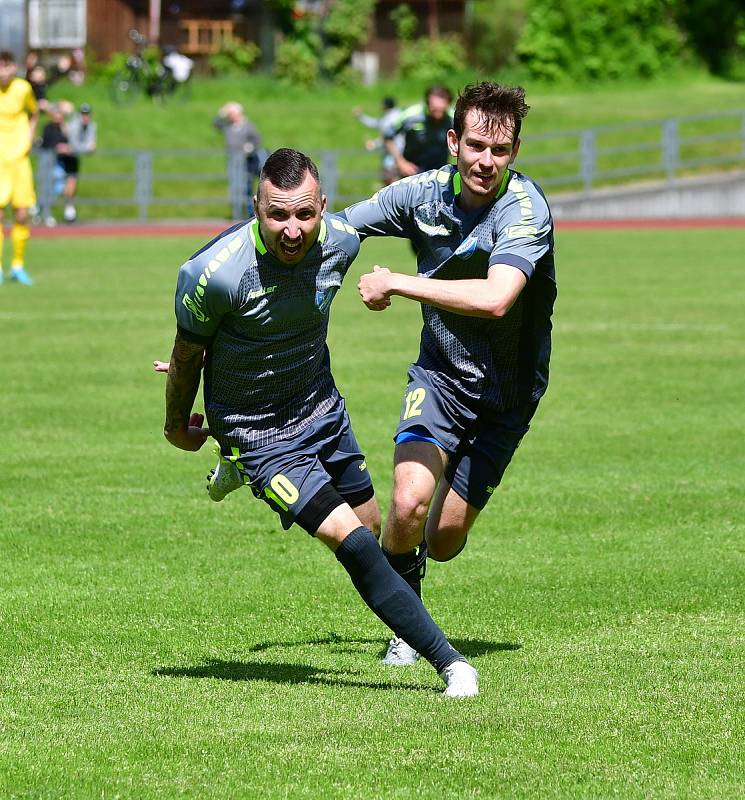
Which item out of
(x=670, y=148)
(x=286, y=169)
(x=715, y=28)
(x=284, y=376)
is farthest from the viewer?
(x=715, y=28)

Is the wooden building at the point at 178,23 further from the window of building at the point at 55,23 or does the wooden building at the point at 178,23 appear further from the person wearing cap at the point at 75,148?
the person wearing cap at the point at 75,148

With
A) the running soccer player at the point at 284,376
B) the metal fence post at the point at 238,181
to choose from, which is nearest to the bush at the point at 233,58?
the metal fence post at the point at 238,181

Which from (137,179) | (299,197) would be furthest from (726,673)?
(137,179)

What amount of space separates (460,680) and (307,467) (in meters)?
0.96

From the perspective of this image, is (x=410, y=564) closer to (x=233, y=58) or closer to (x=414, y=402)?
(x=414, y=402)

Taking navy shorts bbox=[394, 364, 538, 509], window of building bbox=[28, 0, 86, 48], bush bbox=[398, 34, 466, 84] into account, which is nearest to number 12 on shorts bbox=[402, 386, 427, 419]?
navy shorts bbox=[394, 364, 538, 509]

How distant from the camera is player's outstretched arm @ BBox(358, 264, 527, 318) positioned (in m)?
5.19

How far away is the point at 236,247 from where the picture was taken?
216 inches

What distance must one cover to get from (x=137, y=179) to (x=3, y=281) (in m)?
13.5

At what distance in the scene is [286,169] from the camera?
5.36m

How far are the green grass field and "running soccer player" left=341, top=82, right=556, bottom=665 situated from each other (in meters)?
0.56

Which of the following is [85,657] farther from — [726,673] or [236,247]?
[726,673]

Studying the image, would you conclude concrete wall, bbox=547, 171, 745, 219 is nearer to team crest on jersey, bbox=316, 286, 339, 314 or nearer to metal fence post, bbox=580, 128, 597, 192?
metal fence post, bbox=580, 128, 597, 192

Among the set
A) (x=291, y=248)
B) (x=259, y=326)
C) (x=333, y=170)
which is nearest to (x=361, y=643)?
(x=259, y=326)
